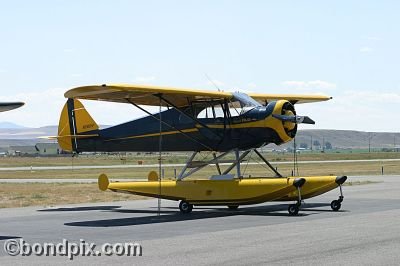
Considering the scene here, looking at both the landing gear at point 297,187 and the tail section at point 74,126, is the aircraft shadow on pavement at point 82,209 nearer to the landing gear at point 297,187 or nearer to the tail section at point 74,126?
the tail section at point 74,126

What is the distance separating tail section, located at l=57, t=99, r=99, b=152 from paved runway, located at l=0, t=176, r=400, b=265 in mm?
2755

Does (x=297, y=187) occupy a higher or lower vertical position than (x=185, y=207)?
higher

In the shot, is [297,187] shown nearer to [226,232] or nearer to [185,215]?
[185,215]

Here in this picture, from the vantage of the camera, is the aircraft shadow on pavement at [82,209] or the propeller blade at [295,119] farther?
the aircraft shadow on pavement at [82,209]

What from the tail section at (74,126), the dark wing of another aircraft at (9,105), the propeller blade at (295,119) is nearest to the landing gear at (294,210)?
the propeller blade at (295,119)

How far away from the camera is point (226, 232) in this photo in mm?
15266

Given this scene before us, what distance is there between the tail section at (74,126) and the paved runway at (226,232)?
275 cm

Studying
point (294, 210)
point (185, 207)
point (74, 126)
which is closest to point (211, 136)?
point (185, 207)

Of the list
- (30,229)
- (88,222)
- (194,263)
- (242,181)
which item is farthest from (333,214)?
(194,263)

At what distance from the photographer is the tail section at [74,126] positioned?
1032 inches

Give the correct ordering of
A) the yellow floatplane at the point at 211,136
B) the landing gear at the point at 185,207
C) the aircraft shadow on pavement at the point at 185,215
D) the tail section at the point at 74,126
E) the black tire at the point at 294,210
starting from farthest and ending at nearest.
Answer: the tail section at the point at 74,126 < the landing gear at the point at 185,207 < the yellow floatplane at the point at 211,136 < the black tire at the point at 294,210 < the aircraft shadow on pavement at the point at 185,215

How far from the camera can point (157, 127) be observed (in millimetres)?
23734

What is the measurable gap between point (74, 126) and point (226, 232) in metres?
12.7

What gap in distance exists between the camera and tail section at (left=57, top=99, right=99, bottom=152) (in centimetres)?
2622
